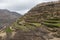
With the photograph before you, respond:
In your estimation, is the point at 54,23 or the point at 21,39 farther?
the point at 54,23

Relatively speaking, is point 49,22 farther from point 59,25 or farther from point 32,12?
point 32,12

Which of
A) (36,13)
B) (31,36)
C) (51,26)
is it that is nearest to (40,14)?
(36,13)

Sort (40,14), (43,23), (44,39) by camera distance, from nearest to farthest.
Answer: (44,39)
(43,23)
(40,14)

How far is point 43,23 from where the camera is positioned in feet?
205

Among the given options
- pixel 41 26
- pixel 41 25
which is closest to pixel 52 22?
pixel 41 25

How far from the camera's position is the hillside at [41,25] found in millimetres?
55838

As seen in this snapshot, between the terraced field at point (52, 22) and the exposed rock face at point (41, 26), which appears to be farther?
the terraced field at point (52, 22)

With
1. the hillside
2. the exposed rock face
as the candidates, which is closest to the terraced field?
the hillside

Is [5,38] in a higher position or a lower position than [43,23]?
lower


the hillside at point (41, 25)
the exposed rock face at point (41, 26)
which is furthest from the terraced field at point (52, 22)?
the exposed rock face at point (41, 26)

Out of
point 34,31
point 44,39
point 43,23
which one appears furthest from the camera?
point 43,23

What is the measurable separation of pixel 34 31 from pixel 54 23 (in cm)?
926

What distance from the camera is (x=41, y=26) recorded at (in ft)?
198

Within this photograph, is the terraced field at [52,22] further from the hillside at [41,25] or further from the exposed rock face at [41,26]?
the exposed rock face at [41,26]
